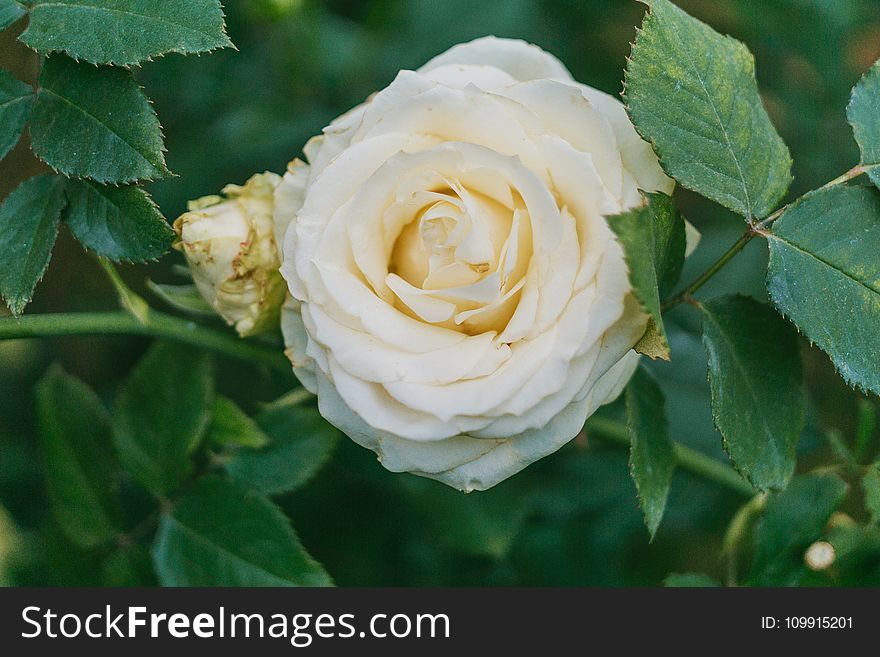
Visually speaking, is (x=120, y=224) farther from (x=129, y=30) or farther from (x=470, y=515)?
(x=470, y=515)

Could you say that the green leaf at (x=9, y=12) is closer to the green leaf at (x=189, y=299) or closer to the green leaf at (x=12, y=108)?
the green leaf at (x=12, y=108)

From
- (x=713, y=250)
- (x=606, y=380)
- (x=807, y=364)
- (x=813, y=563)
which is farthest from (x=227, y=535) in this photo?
(x=807, y=364)

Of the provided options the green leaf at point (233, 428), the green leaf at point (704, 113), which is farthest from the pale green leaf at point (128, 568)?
the green leaf at point (704, 113)

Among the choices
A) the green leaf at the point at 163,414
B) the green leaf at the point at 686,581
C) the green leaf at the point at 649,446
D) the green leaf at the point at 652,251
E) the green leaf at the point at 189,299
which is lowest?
the green leaf at the point at 163,414

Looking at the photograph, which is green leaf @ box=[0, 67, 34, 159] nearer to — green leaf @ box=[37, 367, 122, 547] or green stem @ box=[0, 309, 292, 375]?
green stem @ box=[0, 309, 292, 375]

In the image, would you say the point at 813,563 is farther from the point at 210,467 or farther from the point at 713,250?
the point at 210,467

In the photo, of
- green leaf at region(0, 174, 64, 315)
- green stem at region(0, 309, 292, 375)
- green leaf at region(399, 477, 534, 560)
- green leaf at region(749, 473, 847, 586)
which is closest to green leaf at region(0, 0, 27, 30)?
green leaf at region(0, 174, 64, 315)
